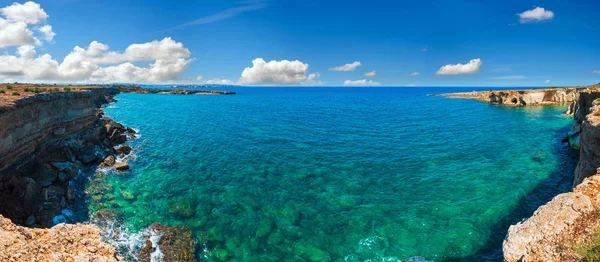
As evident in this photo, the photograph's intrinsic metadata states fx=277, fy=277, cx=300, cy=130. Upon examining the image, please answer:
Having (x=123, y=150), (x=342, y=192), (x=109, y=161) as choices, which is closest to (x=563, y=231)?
(x=342, y=192)

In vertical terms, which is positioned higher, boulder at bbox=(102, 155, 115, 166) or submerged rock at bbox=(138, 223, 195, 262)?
boulder at bbox=(102, 155, 115, 166)

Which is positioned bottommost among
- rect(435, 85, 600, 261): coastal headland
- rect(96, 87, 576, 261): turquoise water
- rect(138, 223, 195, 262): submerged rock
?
rect(138, 223, 195, 262): submerged rock

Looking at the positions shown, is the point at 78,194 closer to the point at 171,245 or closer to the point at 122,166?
the point at 122,166

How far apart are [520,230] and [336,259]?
35.4 feet

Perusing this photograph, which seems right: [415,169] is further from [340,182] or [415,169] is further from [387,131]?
[387,131]

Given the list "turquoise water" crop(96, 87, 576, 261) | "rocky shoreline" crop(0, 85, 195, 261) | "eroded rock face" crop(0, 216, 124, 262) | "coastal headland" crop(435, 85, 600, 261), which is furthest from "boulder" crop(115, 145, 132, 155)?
"coastal headland" crop(435, 85, 600, 261)

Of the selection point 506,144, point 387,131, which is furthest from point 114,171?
point 506,144

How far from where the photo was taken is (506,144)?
4525 cm

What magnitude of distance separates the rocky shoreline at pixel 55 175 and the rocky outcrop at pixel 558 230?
18937 mm

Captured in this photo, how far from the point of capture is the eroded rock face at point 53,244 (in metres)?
9.44

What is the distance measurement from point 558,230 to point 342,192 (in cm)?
1699

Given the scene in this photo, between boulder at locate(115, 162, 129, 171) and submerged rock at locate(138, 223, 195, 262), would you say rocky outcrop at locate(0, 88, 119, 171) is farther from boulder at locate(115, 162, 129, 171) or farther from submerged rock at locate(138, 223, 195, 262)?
submerged rock at locate(138, 223, 195, 262)

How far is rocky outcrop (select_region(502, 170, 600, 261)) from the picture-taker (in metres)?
12.9

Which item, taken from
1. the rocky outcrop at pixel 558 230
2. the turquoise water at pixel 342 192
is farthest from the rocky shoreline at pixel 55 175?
the rocky outcrop at pixel 558 230
